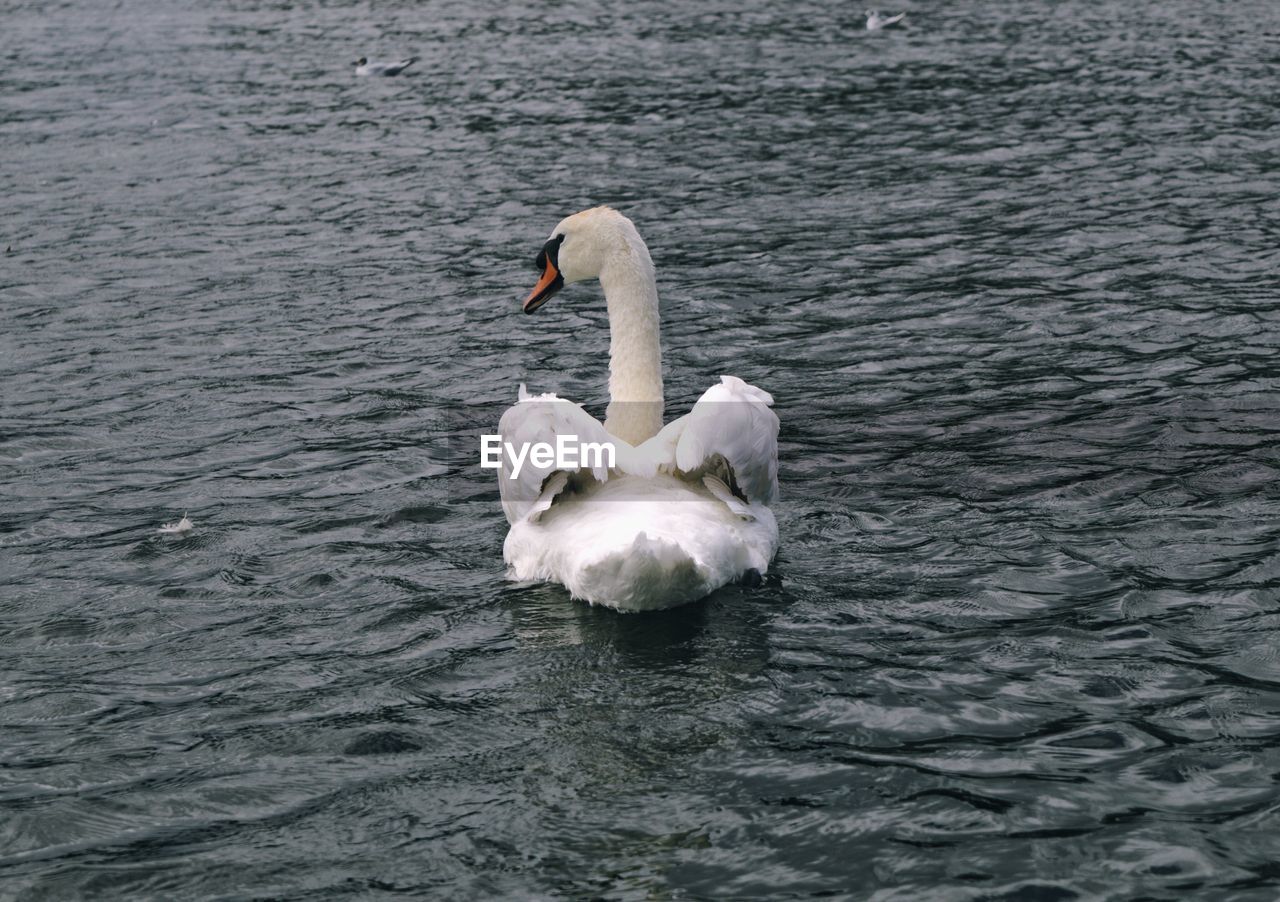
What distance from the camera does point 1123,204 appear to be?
63.1ft

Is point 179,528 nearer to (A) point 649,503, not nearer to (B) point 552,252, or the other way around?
(B) point 552,252

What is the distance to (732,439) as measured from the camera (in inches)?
348

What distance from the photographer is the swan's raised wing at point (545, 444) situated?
8734 mm

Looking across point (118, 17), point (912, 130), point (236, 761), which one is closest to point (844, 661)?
point (236, 761)

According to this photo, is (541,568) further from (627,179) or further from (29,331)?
(627,179)

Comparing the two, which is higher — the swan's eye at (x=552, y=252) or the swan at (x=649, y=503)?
the swan's eye at (x=552, y=252)

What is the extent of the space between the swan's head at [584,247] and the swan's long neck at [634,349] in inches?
2.8

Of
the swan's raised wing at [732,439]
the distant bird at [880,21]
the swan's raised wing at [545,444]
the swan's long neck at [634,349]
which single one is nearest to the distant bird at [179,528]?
the swan's raised wing at [545,444]

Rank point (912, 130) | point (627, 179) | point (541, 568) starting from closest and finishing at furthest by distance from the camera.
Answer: point (541, 568), point (627, 179), point (912, 130)

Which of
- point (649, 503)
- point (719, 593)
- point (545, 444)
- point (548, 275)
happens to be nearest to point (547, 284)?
point (548, 275)

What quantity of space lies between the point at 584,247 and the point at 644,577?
3.24 metres

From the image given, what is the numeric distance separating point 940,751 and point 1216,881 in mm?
1397

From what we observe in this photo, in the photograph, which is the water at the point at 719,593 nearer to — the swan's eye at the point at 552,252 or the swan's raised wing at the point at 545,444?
the swan's raised wing at the point at 545,444

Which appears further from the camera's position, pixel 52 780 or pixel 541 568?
pixel 541 568
